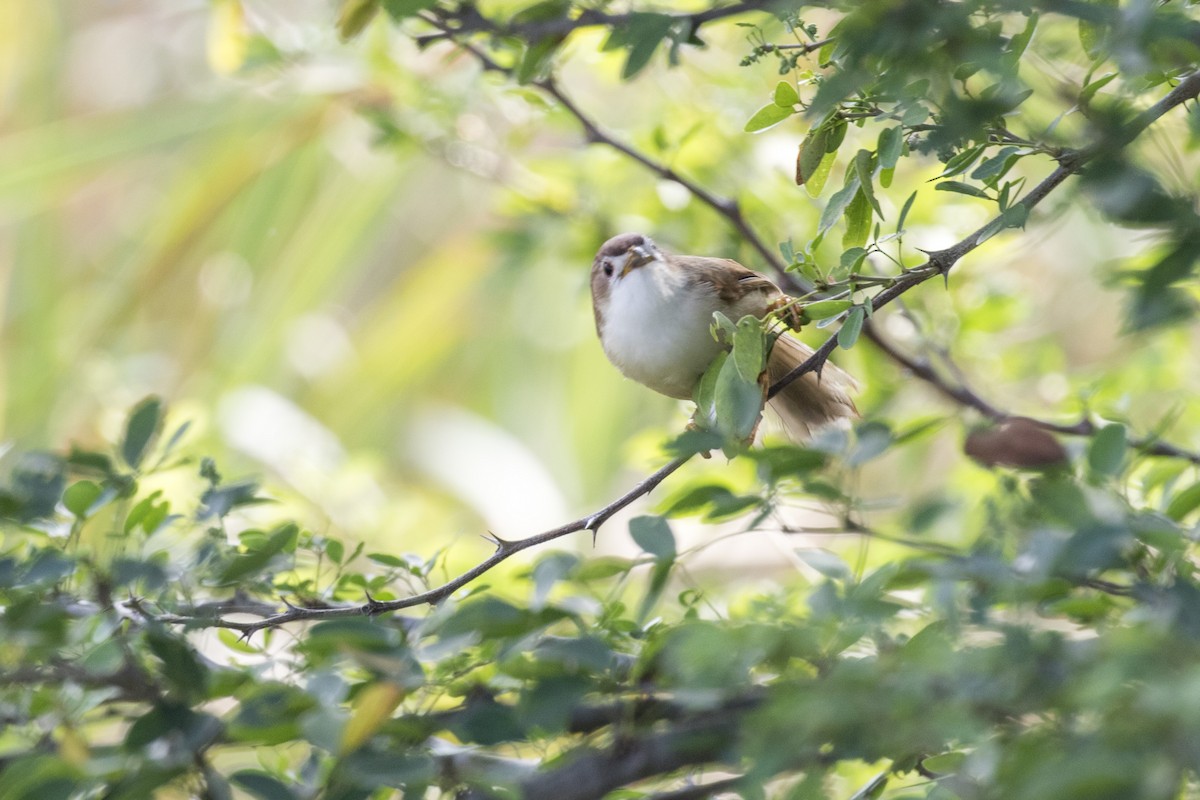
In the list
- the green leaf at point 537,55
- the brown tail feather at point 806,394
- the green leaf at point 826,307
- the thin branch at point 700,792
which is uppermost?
the green leaf at point 537,55

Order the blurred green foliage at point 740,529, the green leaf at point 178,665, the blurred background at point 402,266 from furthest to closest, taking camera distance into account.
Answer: the blurred background at point 402,266, the green leaf at point 178,665, the blurred green foliage at point 740,529

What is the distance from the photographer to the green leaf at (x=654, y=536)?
104 cm

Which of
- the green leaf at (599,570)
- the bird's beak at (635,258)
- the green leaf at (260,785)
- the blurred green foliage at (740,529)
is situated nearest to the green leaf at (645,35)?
the blurred green foliage at (740,529)

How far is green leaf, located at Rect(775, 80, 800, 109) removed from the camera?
4.16 ft

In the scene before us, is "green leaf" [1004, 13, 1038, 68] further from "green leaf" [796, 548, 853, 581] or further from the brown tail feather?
the brown tail feather

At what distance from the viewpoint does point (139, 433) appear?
1.31m

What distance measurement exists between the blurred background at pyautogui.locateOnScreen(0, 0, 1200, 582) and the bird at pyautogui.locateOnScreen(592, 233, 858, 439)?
0.79 feet

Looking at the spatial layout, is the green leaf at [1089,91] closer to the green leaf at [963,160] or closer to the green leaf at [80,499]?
the green leaf at [963,160]

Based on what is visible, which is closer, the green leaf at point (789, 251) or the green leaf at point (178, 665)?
the green leaf at point (178, 665)

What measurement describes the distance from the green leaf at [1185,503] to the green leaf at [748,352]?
437 millimetres

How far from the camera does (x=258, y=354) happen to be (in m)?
4.62

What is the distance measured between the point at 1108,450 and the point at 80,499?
104cm

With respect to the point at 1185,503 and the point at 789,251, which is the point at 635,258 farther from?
the point at 1185,503

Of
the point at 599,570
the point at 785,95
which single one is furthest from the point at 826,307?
the point at 599,570
